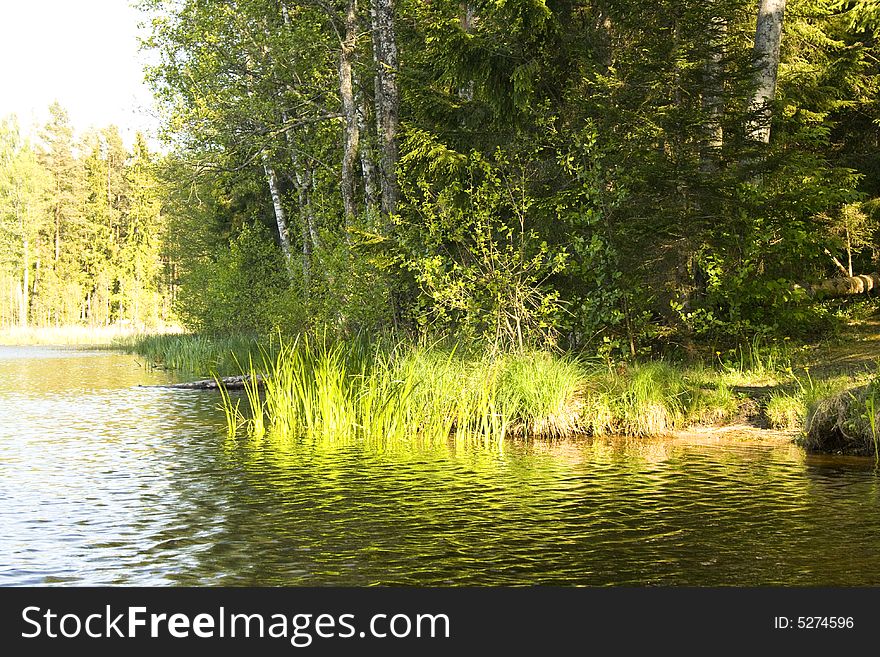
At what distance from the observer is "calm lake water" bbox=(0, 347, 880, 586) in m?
6.32

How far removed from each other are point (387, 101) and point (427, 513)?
453 inches

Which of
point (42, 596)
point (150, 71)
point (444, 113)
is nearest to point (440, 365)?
point (444, 113)

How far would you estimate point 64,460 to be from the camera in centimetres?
1070

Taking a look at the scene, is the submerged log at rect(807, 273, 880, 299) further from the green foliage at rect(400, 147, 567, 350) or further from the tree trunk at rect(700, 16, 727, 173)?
the green foliage at rect(400, 147, 567, 350)

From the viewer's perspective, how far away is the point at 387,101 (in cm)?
1791

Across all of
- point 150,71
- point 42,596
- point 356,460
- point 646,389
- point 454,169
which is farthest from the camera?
point 150,71

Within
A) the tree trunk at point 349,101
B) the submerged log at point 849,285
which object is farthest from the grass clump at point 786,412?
the tree trunk at point 349,101

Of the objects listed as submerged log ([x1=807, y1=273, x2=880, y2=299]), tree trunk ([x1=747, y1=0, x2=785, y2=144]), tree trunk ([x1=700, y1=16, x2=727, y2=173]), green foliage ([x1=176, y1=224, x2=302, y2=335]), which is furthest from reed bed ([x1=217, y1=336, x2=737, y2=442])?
green foliage ([x1=176, y1=224, x2=302, y2=335])

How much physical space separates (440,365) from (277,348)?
26.2 ft

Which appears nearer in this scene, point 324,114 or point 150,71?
point 324,114

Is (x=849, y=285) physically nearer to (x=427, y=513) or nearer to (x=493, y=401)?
(x=493, y=401)

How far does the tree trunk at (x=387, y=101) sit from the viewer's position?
57.5ft

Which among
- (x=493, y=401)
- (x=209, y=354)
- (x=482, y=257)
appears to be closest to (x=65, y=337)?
(x=209, y=354)

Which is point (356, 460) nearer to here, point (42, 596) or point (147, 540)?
point (147, 540)
